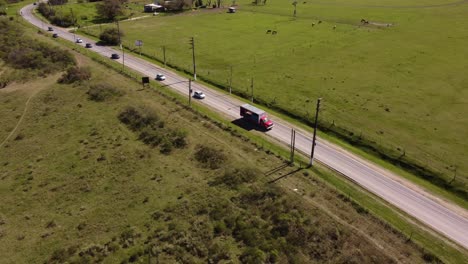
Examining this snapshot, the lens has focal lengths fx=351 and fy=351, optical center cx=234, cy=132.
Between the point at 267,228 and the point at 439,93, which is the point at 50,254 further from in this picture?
the point at 439,93

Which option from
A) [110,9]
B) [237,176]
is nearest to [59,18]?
[110,9]

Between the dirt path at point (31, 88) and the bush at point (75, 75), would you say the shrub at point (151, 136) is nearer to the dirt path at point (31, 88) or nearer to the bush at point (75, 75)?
the dirt path at point (31, 88)

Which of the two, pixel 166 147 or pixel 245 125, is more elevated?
pixel 245 125

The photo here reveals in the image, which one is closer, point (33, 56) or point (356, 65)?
point (356, 65)

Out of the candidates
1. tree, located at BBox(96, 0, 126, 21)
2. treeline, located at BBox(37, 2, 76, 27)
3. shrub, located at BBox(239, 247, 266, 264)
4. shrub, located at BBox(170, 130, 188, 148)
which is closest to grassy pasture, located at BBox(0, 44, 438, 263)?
shrub, located at BBox(239, 247, 266, 264)

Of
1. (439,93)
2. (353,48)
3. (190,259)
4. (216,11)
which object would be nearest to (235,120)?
(190,259)

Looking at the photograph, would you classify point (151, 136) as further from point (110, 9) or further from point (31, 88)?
point (110, 9)
